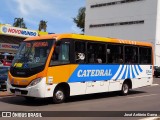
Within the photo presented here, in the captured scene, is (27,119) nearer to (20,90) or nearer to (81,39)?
(20,90)

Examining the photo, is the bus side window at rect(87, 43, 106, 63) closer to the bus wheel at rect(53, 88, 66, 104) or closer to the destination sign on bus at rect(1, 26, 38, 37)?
the bus wheel at rect(53, 88, 66, 104)

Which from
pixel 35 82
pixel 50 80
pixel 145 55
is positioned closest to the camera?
pixel 35 82

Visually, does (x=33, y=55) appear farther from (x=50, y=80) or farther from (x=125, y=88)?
(x=125, y=88)

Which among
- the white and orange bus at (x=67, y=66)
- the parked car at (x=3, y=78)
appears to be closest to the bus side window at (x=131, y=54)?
the white and orange bus at (x=67, y=66)

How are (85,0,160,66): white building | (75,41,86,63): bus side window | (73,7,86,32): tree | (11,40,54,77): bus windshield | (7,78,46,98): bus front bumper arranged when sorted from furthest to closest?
(73,7,86,32): tree
(85,0,160,66): white building
(75,41,86,63): bus side window
(11,40,54,77): bus windshield
(7,78,46,98): bus front bumper

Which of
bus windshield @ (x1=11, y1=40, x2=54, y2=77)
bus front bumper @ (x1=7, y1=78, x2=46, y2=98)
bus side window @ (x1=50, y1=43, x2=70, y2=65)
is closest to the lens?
bus front bumper @ (x1=7, y1=78, x2=46, y2=98)

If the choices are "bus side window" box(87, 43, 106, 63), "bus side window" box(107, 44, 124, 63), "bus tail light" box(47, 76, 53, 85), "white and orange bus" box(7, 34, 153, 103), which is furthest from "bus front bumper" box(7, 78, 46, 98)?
"bus side window" box(107, 44, 124, 63)

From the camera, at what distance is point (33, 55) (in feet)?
47.8

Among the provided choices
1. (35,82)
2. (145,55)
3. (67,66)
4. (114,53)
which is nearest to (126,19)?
(145,55)

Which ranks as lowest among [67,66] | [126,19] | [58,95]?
[58,95]

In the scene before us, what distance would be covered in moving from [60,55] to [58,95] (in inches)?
62.1

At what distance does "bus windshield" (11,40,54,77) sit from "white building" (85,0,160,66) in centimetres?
4899

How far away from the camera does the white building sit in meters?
62.8

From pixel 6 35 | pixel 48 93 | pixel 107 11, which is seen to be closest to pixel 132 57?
pixel 48 93
